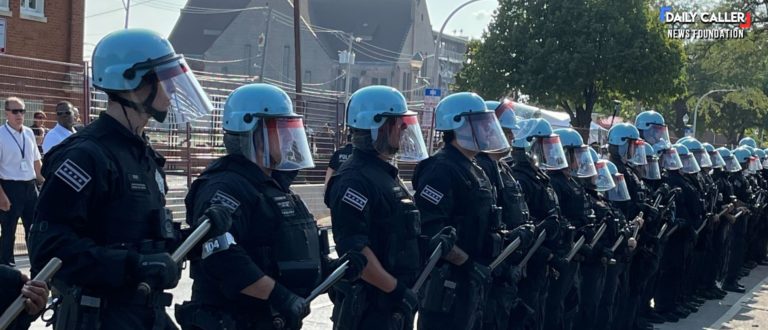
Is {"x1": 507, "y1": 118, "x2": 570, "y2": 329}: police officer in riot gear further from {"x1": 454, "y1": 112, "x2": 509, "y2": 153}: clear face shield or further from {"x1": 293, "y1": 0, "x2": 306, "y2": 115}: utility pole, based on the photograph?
{"x1": 293, "y1": 0, "x2": 306, "y2": 115}: utility pole

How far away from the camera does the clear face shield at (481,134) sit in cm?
630

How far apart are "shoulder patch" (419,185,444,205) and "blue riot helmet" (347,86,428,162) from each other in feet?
1.16

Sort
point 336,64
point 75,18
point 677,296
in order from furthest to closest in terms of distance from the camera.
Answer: point 336,64 → point 75,18 → point 677,296

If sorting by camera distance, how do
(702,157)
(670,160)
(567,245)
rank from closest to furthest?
(567,245), (670,160), (702,157)

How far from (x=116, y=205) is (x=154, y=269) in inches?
13.4

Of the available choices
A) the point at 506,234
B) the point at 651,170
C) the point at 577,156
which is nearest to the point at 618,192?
the point at 577,156

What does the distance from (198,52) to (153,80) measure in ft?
255

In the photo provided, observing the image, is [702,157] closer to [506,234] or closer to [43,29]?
[506,234]

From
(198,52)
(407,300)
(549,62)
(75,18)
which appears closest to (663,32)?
(549,62)

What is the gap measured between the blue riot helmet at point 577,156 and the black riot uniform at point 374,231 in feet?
11.1

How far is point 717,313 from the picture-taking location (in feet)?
38.0

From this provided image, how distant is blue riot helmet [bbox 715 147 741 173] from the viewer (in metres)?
14.5

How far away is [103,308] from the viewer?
377 centimetres

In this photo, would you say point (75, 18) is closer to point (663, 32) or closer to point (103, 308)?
point (663, 32)
